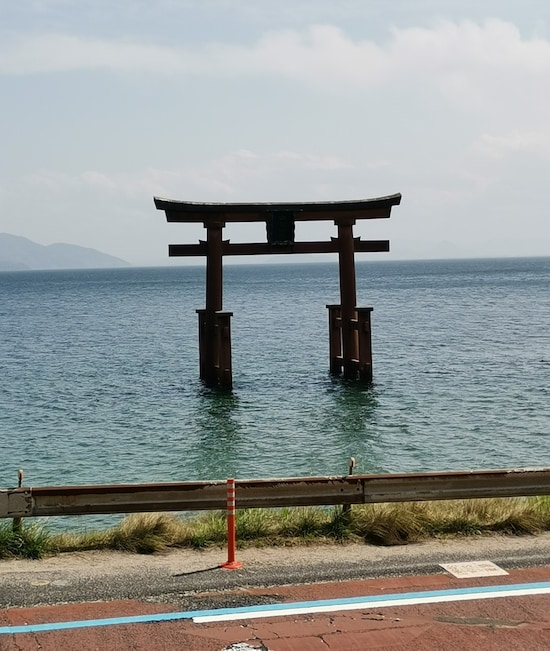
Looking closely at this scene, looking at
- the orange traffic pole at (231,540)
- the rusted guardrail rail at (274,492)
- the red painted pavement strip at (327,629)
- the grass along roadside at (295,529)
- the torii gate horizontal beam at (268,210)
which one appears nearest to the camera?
the red painted pavement strip at (327,629)

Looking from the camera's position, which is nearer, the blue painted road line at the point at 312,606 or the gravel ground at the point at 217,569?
the blue painted road line at the point at 312,606

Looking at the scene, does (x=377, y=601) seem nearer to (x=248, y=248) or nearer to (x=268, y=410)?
(x=268, y=410)

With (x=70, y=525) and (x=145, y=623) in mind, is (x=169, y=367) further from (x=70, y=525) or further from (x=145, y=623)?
(x=145, y=623)

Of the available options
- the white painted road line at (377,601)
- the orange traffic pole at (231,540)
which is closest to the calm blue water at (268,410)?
the orange traffic pole at (231,540)

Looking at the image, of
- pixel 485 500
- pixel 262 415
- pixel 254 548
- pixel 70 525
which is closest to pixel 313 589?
pixel 254 548

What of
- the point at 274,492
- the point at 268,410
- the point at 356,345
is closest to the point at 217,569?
the point at 274,492

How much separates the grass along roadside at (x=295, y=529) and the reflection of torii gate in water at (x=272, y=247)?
649 inches

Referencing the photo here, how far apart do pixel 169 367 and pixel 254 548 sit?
28703 millimetres

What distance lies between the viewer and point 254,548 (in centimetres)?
927

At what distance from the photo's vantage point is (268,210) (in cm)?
2684

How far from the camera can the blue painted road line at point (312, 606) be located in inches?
281

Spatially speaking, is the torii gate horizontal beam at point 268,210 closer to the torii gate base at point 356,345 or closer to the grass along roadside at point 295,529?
the torii gate base at point 356,345

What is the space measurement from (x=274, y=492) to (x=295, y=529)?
22.8 inches

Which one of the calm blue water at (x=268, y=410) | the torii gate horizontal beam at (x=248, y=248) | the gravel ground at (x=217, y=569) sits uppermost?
the torii gate horizontal beam at (x=248, y=248)
